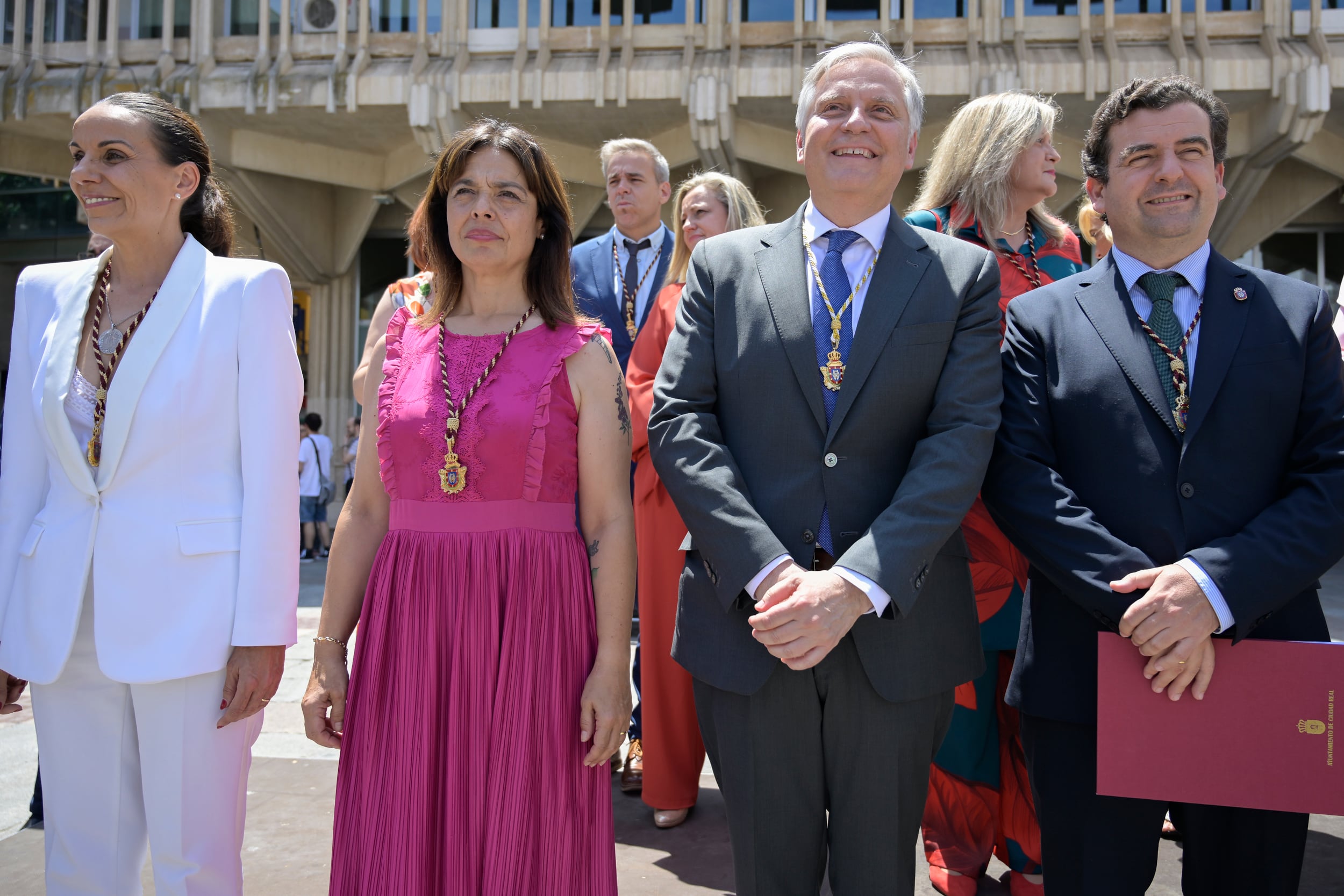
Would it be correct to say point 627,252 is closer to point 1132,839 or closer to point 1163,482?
point 1163,482

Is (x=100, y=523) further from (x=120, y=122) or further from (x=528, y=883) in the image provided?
(x=528, y=883)

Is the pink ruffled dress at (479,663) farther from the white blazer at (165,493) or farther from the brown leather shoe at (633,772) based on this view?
the brown leather shoe at (633,772)

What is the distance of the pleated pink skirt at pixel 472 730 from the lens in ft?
6.38

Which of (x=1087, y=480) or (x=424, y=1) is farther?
(x=424, y=1)

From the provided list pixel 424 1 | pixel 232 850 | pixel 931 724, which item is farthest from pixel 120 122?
pixel 424 1

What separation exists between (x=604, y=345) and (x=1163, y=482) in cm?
118

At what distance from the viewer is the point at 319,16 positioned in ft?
40.7

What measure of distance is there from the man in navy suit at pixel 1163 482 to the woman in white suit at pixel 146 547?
1.58 meters

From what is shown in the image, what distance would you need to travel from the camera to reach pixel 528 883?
1.95 meters

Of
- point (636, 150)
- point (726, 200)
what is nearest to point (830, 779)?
point (726, 200)

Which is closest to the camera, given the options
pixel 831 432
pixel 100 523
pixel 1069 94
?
pixel 831 432

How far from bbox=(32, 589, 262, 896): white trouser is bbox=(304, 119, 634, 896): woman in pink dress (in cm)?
23

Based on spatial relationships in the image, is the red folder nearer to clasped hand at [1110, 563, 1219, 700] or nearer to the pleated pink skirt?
clasped hand at [1110, 563, 1219, 700]

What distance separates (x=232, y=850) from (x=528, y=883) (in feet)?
2.13
